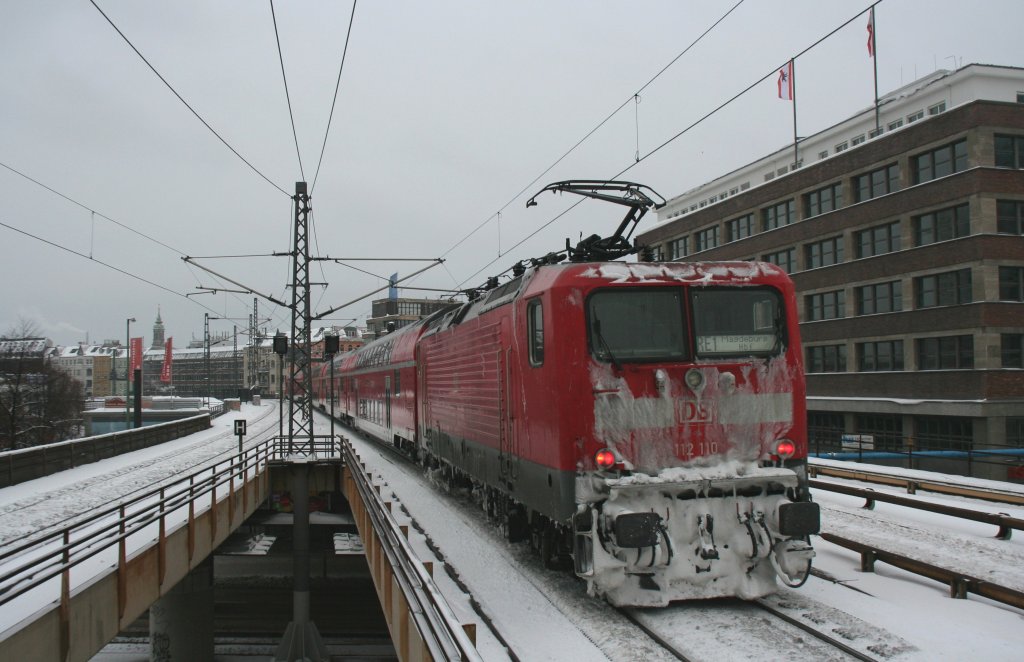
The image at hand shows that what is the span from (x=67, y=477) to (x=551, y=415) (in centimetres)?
1985

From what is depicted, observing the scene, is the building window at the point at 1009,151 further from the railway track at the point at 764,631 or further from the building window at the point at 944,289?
the railway track at the point at 764,631

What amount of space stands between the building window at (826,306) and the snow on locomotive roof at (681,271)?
29131mm

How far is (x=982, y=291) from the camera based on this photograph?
28547 millimetres

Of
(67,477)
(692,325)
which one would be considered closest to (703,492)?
(692,325)

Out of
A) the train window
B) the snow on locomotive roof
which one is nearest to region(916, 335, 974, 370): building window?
the snow on locomotive roof

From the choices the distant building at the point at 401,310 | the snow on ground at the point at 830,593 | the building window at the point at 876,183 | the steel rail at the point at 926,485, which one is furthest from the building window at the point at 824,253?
the distant building at the point at 401,310

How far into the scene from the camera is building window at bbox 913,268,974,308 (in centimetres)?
2942

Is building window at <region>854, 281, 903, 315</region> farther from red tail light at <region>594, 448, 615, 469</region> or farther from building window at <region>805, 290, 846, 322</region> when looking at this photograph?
red tail light at <region>594, 448, 615, 469</region>

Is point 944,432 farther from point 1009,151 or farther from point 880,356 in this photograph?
point 1009,151

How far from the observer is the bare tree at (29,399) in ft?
132

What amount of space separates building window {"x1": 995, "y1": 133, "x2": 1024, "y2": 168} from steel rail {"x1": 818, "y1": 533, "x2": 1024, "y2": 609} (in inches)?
980

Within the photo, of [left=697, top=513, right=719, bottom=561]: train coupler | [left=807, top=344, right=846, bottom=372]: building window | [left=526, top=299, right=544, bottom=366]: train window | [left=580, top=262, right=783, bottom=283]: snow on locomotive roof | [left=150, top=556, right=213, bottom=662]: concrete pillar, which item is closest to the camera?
[left=697, top=513, right=719, bottom=561]: train coupler

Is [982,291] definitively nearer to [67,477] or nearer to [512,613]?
[512,613]

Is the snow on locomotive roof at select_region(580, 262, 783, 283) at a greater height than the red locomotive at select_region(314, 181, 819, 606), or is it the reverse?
the snow on locomotive roof at select_region(580, 262, 783, 283)
